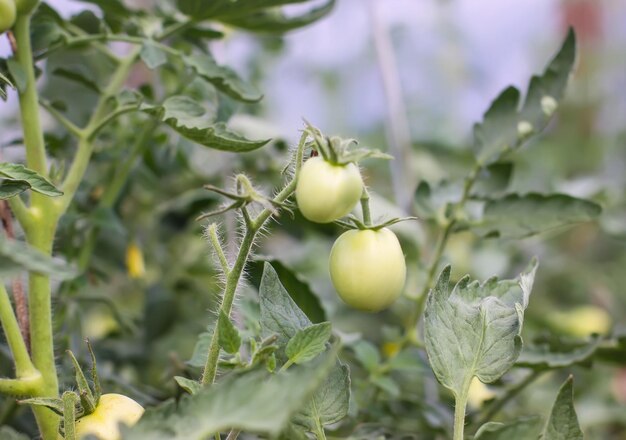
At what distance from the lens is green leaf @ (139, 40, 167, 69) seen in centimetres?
54

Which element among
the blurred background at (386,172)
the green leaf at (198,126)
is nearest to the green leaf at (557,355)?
the blurred background at (386,172)

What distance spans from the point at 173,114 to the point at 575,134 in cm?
205

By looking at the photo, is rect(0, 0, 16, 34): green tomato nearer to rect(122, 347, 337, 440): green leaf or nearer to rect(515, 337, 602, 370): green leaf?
rect(122, 347, 337, 440): green leaf

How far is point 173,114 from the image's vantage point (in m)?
0.48

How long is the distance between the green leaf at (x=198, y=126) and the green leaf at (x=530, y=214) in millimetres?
279

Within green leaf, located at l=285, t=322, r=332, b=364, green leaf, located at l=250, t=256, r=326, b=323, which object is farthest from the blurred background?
green leaf, located at l=285, t=322, r=332, b=364

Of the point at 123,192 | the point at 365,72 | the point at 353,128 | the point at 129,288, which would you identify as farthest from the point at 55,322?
the point at 365,72

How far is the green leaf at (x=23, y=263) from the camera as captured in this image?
280 mm

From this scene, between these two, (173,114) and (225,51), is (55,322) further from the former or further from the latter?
(225,51)

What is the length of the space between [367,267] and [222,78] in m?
0.21

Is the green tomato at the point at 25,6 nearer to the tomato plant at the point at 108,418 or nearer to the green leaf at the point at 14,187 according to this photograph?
the green leaf at the point at 14,187

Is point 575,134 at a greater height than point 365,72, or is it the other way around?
point 365,72

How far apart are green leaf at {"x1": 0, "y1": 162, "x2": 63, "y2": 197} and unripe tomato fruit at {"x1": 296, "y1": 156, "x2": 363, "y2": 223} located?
0.15m

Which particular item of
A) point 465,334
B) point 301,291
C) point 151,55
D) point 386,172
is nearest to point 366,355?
point 301,291
